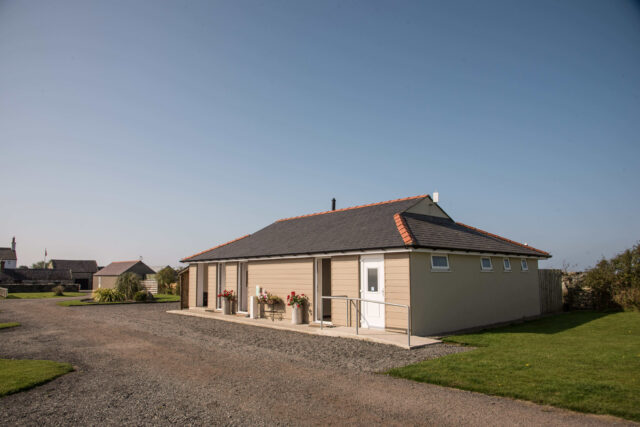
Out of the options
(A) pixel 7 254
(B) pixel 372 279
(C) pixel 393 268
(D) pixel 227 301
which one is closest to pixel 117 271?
(D) pixel 227 301

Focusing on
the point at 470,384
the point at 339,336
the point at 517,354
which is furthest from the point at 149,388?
the point at 517,354

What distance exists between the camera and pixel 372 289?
1397cm

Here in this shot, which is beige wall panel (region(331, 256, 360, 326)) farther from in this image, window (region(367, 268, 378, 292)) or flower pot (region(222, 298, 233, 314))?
flower pot (region(222, 298, 233, 314))

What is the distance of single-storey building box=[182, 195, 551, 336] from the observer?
1321 cm

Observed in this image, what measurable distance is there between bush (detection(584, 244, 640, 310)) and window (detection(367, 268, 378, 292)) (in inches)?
510

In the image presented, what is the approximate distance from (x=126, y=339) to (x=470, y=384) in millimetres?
10184

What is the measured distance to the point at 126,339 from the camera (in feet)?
41.9

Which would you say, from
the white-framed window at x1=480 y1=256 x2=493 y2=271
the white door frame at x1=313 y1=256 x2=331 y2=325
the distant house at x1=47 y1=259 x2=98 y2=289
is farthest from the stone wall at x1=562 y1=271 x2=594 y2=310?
the distant house at x1=47 y1=259 x2=98 y2=289

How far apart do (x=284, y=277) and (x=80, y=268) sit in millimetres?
65173

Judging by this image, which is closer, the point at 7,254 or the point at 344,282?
the point at 344,282

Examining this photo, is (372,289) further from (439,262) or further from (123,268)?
(123,268)

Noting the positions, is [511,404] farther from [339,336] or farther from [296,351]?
[339,336]

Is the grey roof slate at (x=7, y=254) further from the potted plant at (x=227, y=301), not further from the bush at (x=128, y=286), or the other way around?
the potted plant at (x=227, y=301)

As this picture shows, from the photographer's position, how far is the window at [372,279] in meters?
13.9
